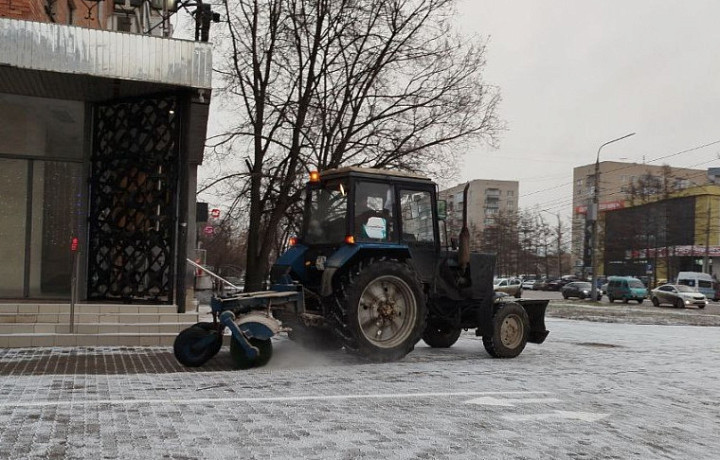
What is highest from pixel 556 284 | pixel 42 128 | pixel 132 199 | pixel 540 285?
pixel 42 128

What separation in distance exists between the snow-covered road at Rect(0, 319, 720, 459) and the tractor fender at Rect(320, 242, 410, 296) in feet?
3.91

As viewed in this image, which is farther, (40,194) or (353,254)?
(40,194)

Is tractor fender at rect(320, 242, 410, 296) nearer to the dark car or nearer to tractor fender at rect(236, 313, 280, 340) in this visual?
tractor fender at rect(236, 313, 280, 340)

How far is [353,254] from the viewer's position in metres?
9.63

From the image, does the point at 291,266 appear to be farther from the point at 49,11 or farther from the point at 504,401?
the point at 49,11

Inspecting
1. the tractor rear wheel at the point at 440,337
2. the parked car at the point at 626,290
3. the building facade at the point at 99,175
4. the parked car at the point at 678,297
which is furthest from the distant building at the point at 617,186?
the building facade at the point at 99,175

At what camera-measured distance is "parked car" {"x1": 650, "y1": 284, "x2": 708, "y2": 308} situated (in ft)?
124

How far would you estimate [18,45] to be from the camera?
36.6 feet

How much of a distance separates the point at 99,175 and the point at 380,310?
710 cm

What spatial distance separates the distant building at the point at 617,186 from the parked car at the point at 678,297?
6.45 m

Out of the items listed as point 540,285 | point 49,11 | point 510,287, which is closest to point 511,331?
point 49,11

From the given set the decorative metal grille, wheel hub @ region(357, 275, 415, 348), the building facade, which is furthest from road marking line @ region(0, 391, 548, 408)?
the decorative metal grille

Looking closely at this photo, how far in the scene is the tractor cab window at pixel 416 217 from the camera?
10.3 metres

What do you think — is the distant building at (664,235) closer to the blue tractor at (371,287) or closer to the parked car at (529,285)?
the parked car at (529,285)
